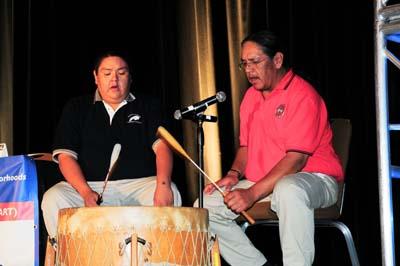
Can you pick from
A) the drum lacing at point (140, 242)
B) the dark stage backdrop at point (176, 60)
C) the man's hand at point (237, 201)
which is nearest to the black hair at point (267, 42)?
the dark stage backdrop at point (176, 60)

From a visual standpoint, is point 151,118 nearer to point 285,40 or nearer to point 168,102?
point 168,102

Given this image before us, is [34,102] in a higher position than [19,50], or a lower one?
lower

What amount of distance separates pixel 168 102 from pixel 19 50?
3.13ft

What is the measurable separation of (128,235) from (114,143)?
1371 millimetres

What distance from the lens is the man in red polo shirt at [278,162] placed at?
9.09 ft

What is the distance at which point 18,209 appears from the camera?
3418mm

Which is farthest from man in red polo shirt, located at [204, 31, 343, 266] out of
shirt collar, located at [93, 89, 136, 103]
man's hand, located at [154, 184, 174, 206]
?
shirt collar, located at [93, 89, 136, 103]

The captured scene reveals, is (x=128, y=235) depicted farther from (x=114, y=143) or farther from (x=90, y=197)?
(x=114, y=143)

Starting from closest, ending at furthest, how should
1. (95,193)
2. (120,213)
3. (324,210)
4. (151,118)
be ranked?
(120,213)
(324,210)
(95,193)
(151,118)

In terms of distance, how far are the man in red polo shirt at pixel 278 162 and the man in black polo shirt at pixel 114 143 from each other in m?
0.34

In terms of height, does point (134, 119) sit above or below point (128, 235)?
above

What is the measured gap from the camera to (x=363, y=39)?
3.35 meters

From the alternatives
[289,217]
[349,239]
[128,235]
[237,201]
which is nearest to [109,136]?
[237,201]

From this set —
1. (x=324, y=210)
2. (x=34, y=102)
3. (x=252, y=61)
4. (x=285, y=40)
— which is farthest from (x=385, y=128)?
(x=34, y=102)
